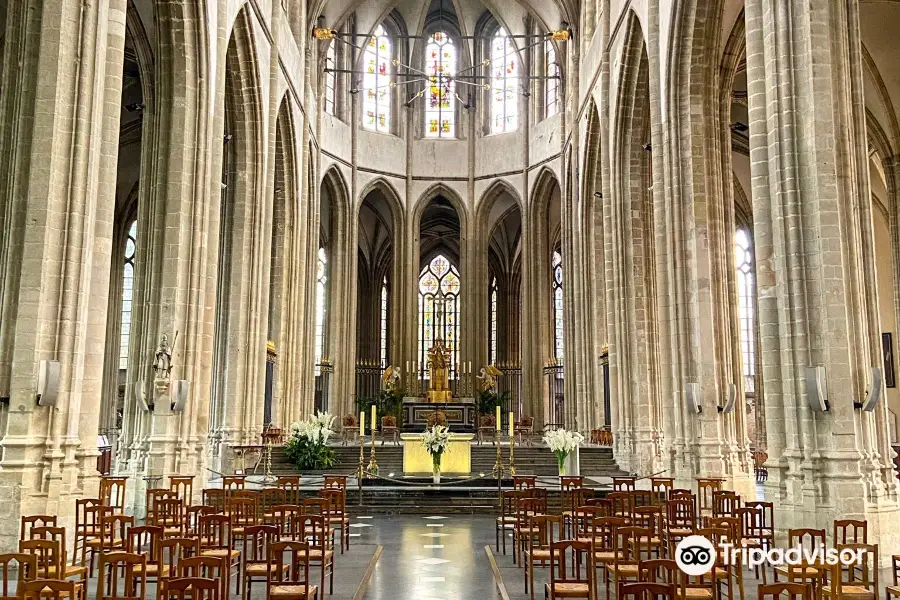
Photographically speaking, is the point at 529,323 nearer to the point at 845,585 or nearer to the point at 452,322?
the point at 452,322

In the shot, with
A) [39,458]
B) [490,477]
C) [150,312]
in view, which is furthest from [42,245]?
[490,477]

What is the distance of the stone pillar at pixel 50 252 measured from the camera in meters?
11.3

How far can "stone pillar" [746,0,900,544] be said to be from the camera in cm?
1163

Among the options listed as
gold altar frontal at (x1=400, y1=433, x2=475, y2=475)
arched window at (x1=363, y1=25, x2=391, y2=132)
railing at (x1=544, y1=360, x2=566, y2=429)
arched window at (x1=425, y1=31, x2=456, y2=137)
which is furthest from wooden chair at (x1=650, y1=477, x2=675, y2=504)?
arched window at (x1=425, y1=31, x2=456, y2=137)

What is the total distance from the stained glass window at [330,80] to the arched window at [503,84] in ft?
23.7

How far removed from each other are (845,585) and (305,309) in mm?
26785

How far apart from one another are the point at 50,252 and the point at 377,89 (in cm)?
2806

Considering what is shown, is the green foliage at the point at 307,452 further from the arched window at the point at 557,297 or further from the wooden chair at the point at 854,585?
the arched window at the point at 557,297

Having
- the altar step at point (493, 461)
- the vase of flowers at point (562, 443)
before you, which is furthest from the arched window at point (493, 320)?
the vase of flowers at point (562, 443)

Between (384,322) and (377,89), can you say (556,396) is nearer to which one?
(384,322)

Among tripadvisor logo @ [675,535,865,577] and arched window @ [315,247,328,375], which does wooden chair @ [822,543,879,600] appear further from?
arched window @ [315,247,328,375]

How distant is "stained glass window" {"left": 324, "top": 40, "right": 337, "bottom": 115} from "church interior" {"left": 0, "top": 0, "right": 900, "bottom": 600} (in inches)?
8.5

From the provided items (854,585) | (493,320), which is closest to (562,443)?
(854,585)

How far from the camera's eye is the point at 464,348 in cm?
3716
